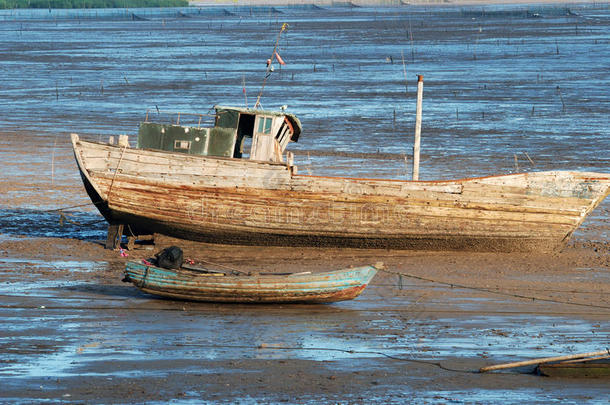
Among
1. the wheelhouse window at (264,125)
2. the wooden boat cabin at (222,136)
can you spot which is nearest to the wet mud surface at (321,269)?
the wooden boat cabin at (222,136)

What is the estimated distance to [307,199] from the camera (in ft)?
58.4

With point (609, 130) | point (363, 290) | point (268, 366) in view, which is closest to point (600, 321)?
point (363, 290)

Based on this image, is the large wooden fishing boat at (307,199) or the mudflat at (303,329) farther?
the large wooden fishing boat at (307,199)

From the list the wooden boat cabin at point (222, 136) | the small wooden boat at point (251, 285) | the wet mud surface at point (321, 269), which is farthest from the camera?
the wooden boat cabin at point (222, 136)

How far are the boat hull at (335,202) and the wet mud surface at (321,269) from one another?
440mm

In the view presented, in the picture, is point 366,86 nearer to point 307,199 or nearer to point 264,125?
point 264,125

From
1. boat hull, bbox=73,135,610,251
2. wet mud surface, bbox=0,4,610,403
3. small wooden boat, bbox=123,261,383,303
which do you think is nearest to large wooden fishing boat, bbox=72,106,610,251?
boat hull, bbox=73,135,610,251

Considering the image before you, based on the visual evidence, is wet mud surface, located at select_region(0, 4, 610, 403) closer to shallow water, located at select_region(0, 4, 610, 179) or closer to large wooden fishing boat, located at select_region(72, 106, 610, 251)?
shallow water, located at select_region(0, 4, 610, 179)

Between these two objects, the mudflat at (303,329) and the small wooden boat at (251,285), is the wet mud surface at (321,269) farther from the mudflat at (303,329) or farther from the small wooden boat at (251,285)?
the small wooden boat at (251,285)

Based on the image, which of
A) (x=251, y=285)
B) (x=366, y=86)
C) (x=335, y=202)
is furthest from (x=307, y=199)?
(x=366, y=86)

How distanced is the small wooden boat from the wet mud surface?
24cm

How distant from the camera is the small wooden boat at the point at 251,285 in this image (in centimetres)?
1405

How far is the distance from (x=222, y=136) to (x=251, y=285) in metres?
5.00

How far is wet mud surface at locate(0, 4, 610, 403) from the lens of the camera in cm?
1138
